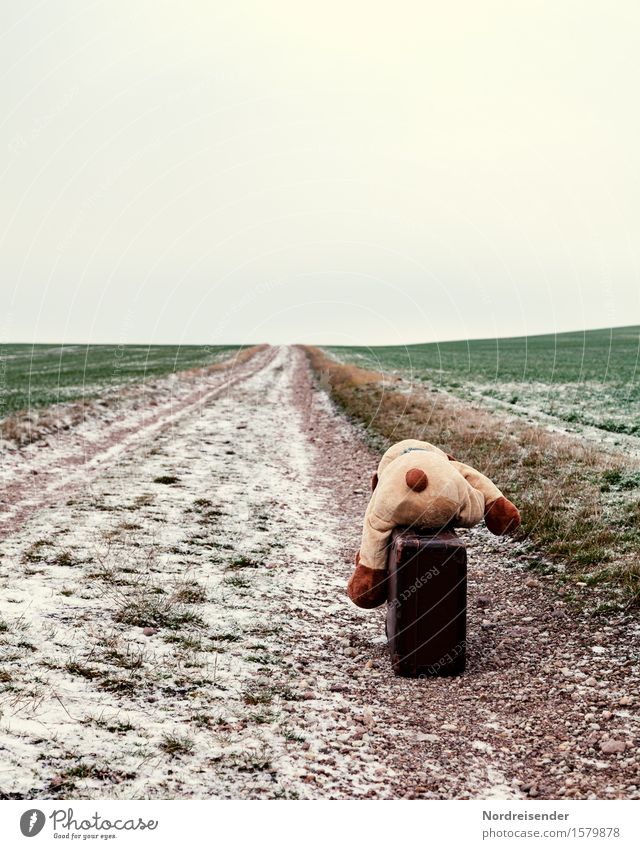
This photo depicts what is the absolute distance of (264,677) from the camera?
5.90m

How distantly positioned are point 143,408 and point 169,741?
69.4ft

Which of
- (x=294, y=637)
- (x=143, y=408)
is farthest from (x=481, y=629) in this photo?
(x=143, y=408)

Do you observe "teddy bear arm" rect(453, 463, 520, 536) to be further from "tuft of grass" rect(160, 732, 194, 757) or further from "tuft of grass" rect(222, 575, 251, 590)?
"tuft of grass" rect(160, 732, 194, 757)

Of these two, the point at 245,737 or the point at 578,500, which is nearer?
the point at 245,737

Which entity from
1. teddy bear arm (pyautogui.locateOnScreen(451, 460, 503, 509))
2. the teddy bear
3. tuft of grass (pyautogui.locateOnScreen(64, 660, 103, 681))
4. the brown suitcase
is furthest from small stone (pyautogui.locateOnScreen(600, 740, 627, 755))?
tuft of grass (pyautogui.locateOnScreen(64, 660, 103, 681))

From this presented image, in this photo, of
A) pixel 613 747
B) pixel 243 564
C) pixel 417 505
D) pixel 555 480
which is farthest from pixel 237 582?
pixel 555 480

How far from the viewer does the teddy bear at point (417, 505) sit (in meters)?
6.08

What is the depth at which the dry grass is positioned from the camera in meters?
7.89

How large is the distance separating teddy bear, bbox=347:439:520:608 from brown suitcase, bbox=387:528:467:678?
6.2 inches

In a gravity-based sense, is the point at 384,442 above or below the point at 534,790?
above

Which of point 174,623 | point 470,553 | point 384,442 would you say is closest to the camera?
point 174,623

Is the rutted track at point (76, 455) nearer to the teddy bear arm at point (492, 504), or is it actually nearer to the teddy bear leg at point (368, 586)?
the teddy bear leg at point (368, 586)

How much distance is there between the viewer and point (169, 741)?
15.8 feet

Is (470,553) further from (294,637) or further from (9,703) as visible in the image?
(9,703)
